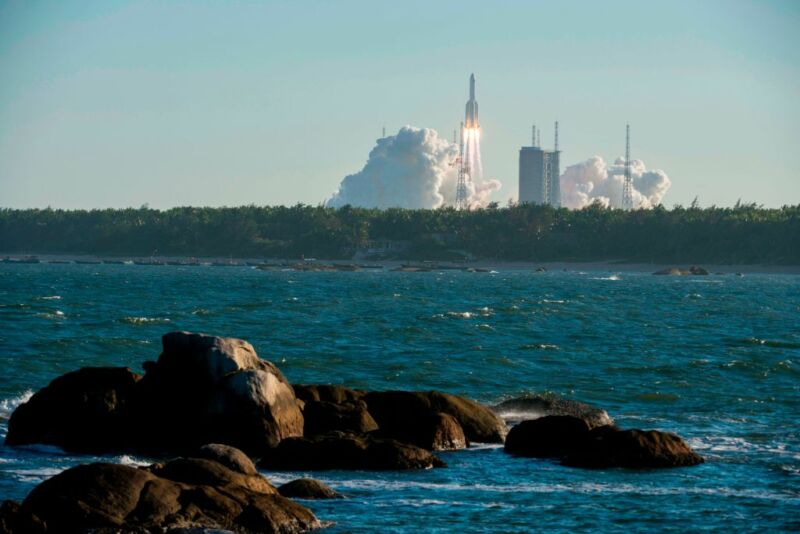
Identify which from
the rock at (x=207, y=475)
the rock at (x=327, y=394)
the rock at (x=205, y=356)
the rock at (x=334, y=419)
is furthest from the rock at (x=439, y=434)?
the rock at (x=207, y=475)

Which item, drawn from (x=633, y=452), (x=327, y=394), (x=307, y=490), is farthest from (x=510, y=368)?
(x=307, y=490)

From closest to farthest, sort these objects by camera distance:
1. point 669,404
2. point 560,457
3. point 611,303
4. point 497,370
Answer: point 560,457
point 669,404
point 497,370
point 611,303

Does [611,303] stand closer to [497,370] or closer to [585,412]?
[497,370]

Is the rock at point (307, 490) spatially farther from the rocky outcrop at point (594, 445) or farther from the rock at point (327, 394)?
the rock at point (327, 394)

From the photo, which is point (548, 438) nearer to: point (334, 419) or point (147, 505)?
point (334, 419)

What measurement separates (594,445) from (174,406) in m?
8.87

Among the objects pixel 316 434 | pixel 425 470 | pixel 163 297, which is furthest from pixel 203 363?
pixel 163 297

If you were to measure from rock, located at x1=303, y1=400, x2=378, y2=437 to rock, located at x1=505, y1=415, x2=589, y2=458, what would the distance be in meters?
3.05

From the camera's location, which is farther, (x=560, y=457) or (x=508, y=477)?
(x=560, y=457)

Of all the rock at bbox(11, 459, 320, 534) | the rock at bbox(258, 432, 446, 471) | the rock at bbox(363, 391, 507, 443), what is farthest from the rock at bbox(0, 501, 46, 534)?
the rock at bbox(363, 391, 507, 443)

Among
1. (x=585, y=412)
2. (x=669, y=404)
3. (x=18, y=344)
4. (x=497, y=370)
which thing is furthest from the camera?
(x=18, y=344)

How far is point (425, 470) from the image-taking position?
93.4ft

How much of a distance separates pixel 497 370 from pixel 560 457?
762 inches

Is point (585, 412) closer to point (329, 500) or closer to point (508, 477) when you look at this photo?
point (508, 477)
